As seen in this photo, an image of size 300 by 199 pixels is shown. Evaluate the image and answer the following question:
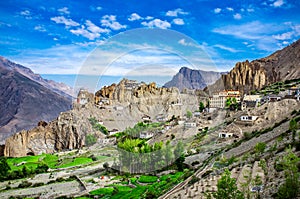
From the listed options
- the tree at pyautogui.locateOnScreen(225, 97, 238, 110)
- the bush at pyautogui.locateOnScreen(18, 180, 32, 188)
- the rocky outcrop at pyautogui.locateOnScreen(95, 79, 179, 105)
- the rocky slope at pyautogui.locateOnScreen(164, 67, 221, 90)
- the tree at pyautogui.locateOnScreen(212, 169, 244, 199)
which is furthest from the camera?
the tree at pyautogui.locateOnScreen(225, 97, 238, 110)

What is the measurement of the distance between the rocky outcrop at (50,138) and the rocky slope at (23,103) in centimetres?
4858

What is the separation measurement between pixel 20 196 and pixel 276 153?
39.0ft

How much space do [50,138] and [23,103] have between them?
7232cm

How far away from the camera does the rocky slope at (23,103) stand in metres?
83.9

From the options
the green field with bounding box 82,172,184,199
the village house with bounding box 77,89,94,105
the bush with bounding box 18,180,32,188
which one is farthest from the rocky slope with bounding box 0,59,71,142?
the village house with bounding box 77,89,94,105

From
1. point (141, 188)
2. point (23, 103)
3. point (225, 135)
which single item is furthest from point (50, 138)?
point (23, 103)

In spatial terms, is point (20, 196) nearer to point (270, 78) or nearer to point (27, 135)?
point (27, 135)

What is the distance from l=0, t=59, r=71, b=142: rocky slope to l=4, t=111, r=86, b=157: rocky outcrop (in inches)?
1913

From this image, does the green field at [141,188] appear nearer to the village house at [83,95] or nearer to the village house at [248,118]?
the village house at [83,95]

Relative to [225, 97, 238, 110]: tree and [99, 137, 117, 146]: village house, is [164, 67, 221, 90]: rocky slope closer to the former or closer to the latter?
[99, 137, 117, 146]: village house

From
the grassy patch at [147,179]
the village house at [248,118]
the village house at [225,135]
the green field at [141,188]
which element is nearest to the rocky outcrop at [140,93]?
the green field at [141,188]

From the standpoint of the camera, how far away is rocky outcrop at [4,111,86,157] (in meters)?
29.1

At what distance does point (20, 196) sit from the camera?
1377cm

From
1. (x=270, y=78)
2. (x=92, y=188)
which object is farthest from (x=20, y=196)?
(x=270, y=78)
